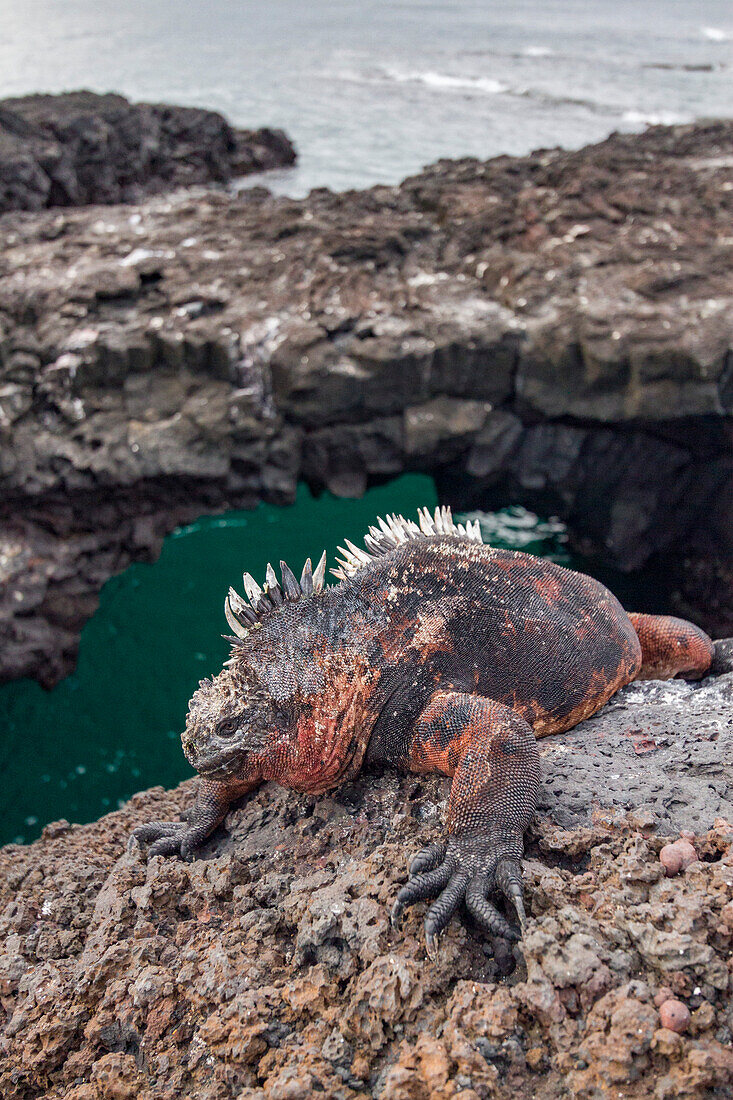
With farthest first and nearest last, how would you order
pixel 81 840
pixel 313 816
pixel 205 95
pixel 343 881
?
pixel 205 95 < pixel 81 840 < pixel 313 816 < pixel 343 881

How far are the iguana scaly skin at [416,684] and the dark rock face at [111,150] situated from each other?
39.2ft

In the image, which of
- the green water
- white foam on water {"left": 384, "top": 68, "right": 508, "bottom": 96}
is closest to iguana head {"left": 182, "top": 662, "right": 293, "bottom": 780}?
the green water

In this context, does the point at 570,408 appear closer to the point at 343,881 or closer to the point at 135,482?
the point at 135,482

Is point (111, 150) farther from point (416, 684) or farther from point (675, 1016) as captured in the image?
point (675, 1016)

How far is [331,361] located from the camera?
6496 mm

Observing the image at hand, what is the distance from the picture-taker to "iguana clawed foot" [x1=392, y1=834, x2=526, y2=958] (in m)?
1.92

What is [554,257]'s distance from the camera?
287 inches

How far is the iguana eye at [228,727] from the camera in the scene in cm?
248

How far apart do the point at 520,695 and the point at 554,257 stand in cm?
580

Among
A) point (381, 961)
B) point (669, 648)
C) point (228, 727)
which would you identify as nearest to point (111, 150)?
point (669, 648)

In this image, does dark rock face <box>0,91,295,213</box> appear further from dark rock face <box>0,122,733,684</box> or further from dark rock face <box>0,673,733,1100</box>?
dark rock face <box>0,673,733,1100</box>

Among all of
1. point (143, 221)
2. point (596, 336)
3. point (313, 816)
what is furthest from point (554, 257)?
point (313, 816)

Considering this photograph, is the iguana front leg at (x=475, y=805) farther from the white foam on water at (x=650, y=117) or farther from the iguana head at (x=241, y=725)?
the white foam on water at (x=650, y=117)

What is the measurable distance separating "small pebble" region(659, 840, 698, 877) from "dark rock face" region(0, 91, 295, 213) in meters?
13.2
